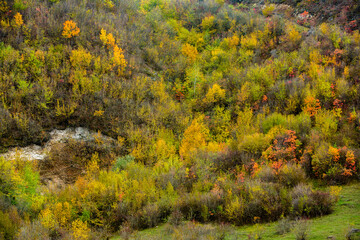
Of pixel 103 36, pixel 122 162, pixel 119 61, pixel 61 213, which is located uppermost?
pixel 103 36

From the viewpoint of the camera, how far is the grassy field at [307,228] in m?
5.40

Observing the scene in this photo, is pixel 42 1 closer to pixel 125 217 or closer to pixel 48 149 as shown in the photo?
pixel 48 149

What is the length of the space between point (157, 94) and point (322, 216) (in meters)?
15.1

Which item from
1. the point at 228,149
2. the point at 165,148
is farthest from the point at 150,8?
the point at 228,149

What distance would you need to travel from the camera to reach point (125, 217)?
920 cm

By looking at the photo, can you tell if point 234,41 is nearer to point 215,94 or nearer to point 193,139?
point 215,94

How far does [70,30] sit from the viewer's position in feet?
63.4

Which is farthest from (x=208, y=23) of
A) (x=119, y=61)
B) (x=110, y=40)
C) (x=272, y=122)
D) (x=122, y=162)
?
(x=122, y=162)

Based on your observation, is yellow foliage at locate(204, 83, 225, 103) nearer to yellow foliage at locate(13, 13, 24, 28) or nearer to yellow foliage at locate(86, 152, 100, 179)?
yellow foliage at locate(86, 152, 100, 179)

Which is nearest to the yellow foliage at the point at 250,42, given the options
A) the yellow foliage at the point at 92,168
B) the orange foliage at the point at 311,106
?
the orange foliage at the point at 311,106

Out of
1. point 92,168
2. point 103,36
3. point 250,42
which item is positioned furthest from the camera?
point 250,42

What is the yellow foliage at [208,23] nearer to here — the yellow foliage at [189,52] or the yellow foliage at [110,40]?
the yellow foliage at [189,52]

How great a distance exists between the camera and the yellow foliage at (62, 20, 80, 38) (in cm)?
1894

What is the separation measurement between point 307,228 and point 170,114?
13.6 m
